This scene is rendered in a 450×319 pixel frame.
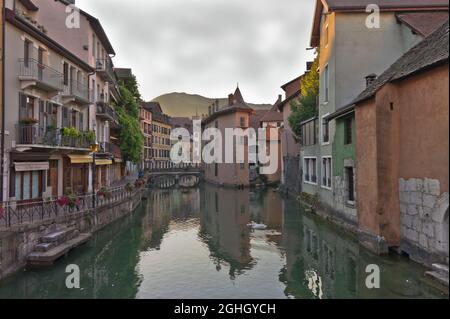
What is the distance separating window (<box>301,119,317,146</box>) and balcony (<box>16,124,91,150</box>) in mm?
17935

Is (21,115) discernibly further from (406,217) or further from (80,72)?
(406,217)

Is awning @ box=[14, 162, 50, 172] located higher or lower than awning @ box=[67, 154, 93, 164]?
lower

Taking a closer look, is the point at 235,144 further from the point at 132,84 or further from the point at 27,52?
the point at 27,52

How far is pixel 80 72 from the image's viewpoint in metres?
27.0

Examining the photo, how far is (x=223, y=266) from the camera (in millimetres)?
16125

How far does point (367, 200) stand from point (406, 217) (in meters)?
2.33

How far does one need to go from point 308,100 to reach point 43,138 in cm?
2474

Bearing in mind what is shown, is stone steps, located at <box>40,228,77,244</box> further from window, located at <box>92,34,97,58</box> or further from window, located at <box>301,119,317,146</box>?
window, located at <box>301,119,317,146</box>

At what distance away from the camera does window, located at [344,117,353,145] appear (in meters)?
21.5

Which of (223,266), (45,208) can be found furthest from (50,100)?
(223,266)

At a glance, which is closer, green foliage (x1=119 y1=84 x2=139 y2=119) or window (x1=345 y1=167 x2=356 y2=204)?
window (x1=345 y1=167 x2=356 y2=204)

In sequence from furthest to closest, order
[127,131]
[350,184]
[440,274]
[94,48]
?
1. [127,131]
2. [94,48]
3. [350,184]
4. [440,274]

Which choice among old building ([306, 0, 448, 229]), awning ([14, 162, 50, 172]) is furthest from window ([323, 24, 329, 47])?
awning ([14, 162, 50, 172])

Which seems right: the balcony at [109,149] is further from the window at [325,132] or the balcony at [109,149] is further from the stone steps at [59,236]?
the window at [325,132]
